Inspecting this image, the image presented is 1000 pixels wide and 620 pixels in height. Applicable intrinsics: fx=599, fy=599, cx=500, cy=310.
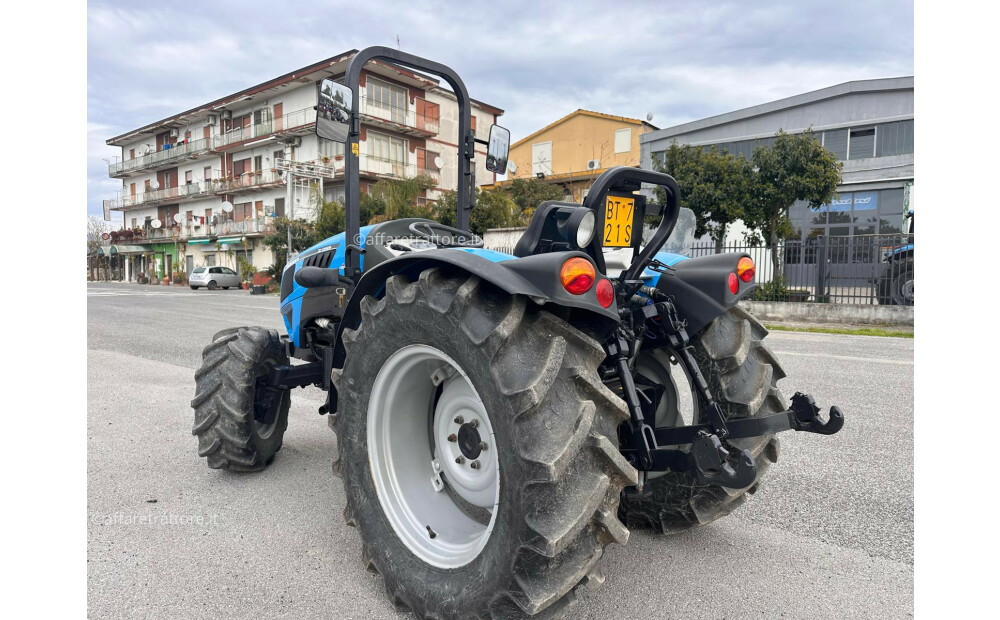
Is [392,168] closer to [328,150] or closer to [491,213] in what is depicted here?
[328,150]

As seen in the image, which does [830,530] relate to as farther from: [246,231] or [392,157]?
[246,231]

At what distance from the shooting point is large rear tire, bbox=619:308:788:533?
2387mm

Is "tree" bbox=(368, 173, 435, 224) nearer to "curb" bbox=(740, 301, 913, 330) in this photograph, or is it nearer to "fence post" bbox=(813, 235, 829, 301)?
"curb" bbox=(740, 301, 913, 330)

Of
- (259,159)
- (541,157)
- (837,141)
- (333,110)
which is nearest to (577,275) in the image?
(333,110)

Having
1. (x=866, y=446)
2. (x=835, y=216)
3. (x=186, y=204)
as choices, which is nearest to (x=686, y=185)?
(x=835, y=216)

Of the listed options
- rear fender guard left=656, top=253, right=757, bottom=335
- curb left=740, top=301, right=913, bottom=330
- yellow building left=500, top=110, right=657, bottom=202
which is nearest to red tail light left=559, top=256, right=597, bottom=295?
rear fender guard left=656, top=253, right=757, bottom=335

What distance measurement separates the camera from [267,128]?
40.8 meters

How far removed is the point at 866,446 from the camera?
13.1ft

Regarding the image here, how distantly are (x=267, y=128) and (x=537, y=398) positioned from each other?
4411 centimetres

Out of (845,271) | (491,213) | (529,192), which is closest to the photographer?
(845,271)

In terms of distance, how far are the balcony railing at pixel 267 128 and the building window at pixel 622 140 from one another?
60.1ft

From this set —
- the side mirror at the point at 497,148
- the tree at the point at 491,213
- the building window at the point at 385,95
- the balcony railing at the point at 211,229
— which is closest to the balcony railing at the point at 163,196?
the balcony railing at the point at 211,229

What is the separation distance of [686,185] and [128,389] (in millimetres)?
14841

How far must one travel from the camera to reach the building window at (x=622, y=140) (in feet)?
119
